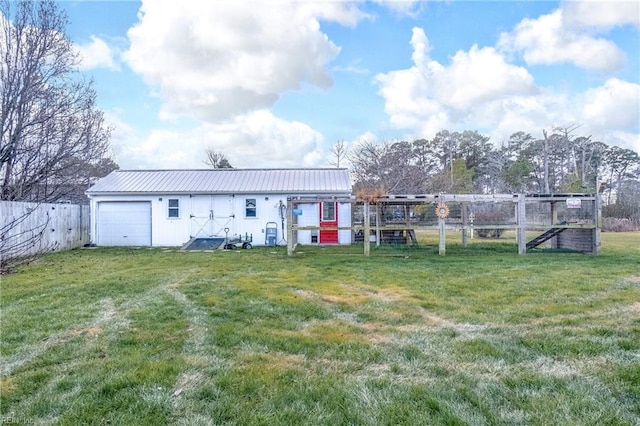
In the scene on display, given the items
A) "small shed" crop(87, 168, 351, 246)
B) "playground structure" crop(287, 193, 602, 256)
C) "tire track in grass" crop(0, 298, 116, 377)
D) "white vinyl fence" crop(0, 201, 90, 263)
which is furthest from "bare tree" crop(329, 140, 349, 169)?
"tire track in grass" crop(0, 298, 116, 377)

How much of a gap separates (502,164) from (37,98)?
32.6 meters

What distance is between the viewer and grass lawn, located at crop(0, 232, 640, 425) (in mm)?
2482

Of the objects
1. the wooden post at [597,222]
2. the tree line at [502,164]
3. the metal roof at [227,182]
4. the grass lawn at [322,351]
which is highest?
the tree line at [502,164]

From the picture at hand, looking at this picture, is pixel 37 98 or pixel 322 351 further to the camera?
pixel 37 98

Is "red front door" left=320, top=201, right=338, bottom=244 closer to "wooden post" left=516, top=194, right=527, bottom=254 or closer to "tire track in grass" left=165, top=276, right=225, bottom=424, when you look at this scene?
"wooden post" left=516, top=194, right=527, bottom=254

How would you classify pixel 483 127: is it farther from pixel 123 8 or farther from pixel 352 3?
pixel 123 8

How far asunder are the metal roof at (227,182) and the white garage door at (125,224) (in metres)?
0.64

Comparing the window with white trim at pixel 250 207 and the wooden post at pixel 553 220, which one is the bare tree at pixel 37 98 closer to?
the window with white trim at pixel 250 207

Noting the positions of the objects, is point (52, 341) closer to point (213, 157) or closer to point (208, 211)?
point (208, 211)

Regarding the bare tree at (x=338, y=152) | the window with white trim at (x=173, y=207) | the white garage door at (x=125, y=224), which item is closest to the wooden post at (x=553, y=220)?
the window with white trim at (x=173, y=207)

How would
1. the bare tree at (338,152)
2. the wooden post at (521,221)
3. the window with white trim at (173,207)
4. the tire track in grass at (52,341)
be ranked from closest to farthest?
the tire track in grass at (52,341), the wooden post at (521,221), the window with white trim at (173,207), the bare tree at (338,152)

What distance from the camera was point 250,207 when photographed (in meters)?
15.2

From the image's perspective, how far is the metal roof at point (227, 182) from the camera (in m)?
15.1

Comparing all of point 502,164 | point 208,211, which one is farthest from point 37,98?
point 502,164
